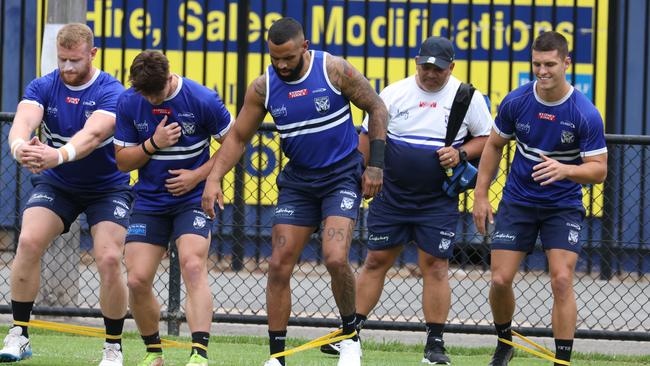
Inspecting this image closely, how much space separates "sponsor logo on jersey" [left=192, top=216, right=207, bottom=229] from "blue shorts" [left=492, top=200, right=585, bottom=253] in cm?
174

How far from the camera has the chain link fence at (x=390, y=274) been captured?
32.3 feet

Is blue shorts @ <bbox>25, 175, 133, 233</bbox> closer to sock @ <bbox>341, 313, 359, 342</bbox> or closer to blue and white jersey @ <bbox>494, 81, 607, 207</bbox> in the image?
sock @ <bbox>341, 313, 359, 342</bbox>

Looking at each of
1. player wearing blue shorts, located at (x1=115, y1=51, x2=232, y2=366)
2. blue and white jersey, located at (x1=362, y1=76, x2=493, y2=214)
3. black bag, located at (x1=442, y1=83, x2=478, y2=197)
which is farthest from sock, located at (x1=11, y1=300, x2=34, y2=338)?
black bag, located at (x1=442, y1=83, x2=478, y2=197)

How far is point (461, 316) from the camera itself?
1114cm

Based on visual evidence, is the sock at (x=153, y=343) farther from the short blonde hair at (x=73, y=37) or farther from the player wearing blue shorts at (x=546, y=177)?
the player wearing blue shorts at (x=546, y=177)

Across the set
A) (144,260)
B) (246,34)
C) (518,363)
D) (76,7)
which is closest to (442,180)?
(518,363)

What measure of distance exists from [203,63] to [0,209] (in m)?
2.44

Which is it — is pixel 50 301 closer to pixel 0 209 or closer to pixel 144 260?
pixel 144 260

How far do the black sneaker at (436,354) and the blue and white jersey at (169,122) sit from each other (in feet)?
6.46

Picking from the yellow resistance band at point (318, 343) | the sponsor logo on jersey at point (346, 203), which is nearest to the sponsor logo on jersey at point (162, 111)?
the sponsor logo on jersey at point (346, 203)

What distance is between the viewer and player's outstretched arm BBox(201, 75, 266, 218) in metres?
7.43

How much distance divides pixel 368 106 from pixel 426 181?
49.6 inches

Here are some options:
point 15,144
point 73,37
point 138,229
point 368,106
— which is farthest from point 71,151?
point 368,106

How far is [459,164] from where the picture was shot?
8.63 m
